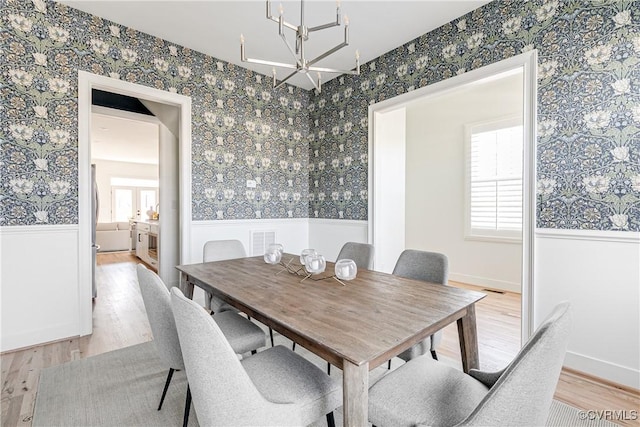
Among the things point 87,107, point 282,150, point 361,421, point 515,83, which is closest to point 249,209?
point 282,150

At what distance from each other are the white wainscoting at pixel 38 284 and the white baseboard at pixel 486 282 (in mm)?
4710

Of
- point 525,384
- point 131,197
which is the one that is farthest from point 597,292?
point 131,197

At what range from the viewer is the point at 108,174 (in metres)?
9.64

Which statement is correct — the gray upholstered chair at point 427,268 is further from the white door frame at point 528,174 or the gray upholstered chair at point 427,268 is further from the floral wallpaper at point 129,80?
the floral wallpaper at point 129,80

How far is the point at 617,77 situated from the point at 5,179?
14.8 ft

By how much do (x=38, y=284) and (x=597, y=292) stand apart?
4.29 m

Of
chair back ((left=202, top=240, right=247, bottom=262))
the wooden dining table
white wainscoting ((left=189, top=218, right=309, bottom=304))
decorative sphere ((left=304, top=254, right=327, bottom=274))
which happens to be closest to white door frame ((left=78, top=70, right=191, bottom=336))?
white wainscoting ((left=189, top=218, right=309, bottom=304))

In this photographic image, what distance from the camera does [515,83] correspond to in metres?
3.91

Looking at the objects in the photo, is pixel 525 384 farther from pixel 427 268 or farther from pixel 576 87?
pixel 576 87

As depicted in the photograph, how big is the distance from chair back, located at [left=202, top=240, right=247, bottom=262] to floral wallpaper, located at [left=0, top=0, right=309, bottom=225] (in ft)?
2.81

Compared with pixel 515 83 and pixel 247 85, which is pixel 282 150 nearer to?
pixel 247 85

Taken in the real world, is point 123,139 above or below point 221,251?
above

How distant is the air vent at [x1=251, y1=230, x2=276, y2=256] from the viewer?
388 centimetres

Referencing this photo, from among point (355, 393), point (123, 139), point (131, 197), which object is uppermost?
point (123, 139)
